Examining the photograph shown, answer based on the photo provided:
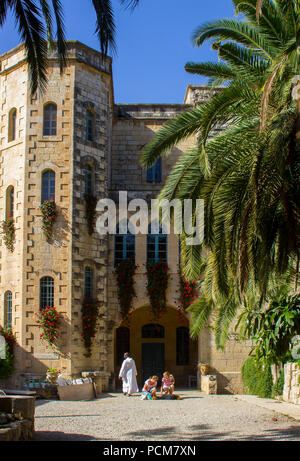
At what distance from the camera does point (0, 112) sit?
74.2 ft

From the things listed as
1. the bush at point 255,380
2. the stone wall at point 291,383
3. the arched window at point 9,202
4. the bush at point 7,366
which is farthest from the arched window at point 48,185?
the stone wall at point 291,383

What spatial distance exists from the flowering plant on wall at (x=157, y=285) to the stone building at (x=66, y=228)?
0.88 feet

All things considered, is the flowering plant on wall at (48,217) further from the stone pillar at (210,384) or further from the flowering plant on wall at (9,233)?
the stone pillar at (210,384)

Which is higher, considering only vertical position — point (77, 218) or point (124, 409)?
point (77, 218)

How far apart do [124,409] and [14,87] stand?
505 inches

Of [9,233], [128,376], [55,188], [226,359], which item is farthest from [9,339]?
[226,359]

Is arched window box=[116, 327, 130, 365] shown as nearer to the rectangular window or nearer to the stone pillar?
the stone pillar

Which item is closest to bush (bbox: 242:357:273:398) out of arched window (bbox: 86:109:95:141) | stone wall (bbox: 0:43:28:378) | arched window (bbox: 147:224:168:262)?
arched window (bbox: 147:224:168:262)

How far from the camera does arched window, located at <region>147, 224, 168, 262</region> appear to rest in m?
23.0

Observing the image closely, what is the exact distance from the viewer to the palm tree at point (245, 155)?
975cm
